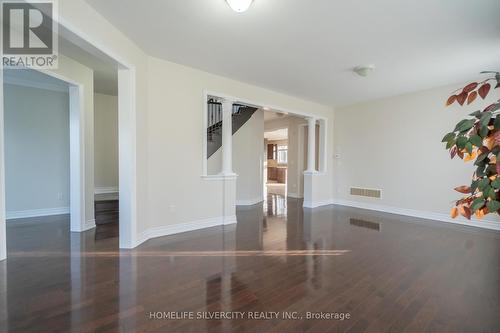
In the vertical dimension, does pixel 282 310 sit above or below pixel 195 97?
below

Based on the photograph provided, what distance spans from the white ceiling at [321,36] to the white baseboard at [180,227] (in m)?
2.57

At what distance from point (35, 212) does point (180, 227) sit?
3.20 metres

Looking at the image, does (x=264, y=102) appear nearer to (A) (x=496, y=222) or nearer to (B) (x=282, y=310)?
(B) (x=282, y=310)

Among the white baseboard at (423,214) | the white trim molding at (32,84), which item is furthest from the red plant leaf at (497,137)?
the white trim molding at (32,84)

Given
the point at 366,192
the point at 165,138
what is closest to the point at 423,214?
the point at 366,192

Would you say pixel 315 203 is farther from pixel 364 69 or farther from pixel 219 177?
pixel 364 69

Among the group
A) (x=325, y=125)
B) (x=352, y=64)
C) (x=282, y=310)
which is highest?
(x=352, y=64)

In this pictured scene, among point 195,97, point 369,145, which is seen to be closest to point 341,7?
point 195,97

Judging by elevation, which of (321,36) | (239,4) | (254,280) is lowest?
(254,280)

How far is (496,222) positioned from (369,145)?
2689mm

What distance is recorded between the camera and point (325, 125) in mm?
6539

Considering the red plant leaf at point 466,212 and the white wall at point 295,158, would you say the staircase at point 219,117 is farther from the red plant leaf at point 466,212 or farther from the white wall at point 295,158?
the red plant leaf at point 466,212

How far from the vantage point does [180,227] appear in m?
3.91

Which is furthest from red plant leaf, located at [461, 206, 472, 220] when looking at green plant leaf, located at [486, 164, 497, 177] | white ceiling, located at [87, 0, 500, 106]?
white ceiling, located at [87, 0, 500, 106]
